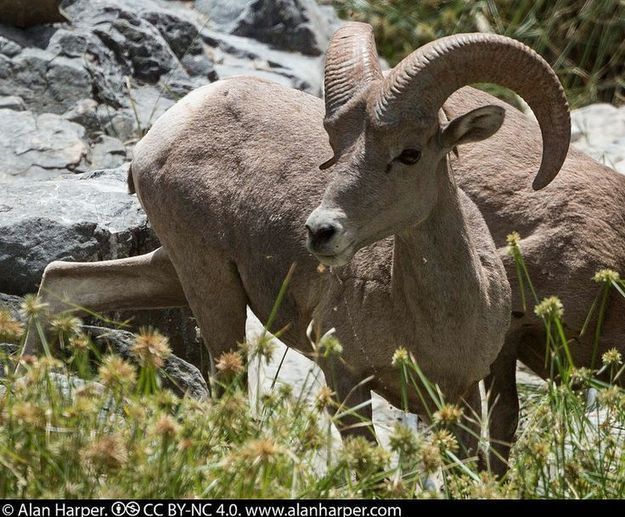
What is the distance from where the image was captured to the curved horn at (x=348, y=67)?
622cm

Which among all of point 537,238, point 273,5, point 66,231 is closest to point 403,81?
point 537,238

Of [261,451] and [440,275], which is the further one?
[440,275]

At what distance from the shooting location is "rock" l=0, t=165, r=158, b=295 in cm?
789

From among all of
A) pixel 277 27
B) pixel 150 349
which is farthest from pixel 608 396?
pixel 277 27

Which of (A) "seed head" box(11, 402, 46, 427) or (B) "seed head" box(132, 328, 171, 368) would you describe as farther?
(B) "seed head" box(132, 328, 171, 368)

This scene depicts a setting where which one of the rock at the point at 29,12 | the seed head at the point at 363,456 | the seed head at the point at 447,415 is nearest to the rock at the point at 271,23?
the rock at the point at 29,12

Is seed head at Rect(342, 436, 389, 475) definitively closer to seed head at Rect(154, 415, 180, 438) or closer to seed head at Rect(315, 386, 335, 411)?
seed head at Rect(315, 386, 335, 411)

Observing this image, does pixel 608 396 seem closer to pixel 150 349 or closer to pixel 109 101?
pixel 150 349

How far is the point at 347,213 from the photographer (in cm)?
588

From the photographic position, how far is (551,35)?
14320mm

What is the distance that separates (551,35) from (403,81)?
8.69m

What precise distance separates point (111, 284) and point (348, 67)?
2.17m

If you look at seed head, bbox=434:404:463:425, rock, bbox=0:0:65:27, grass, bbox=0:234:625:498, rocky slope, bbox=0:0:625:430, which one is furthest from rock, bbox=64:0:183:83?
seed head, bbox=434:404:463:425

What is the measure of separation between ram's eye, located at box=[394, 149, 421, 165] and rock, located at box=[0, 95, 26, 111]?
4.59 metres
